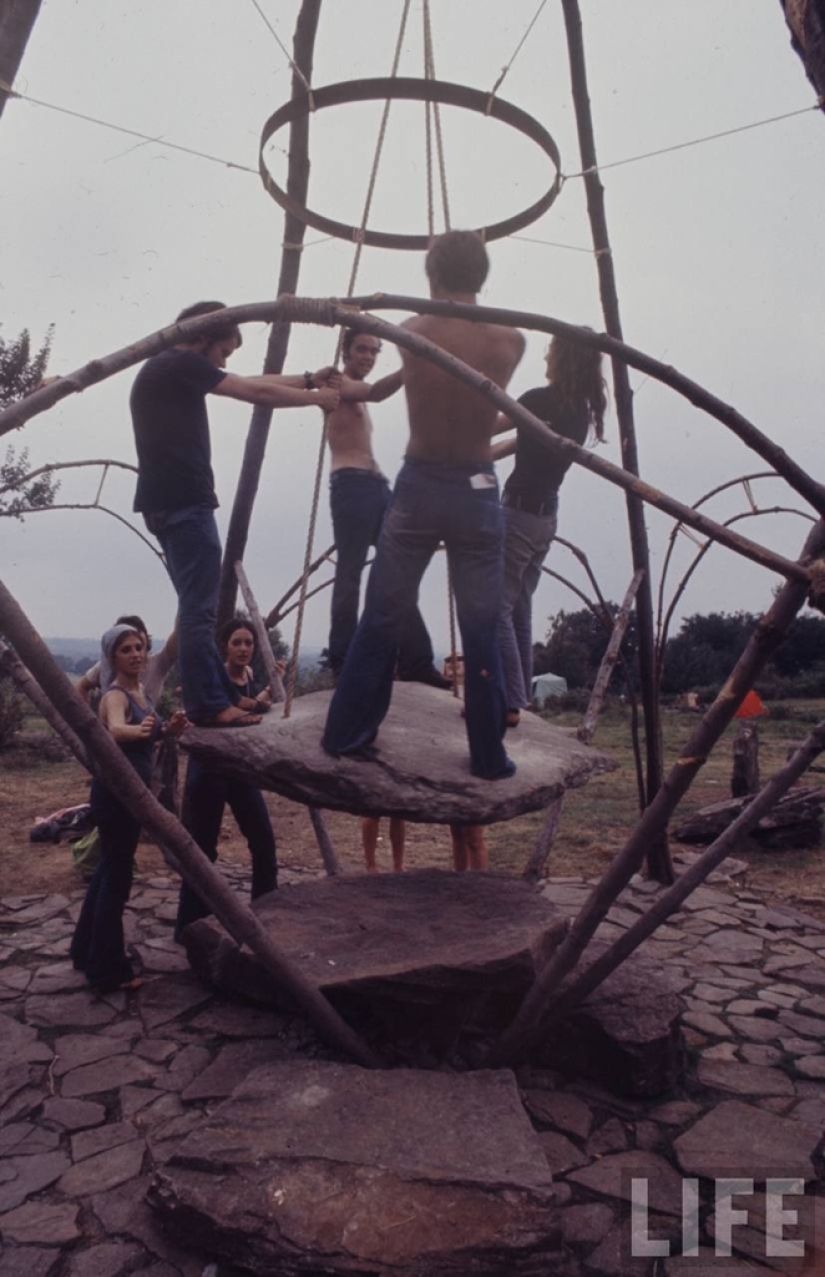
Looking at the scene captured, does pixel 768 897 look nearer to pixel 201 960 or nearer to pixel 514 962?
Answer: pixel 514 962

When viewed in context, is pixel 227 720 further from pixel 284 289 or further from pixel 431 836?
pixel 431 836

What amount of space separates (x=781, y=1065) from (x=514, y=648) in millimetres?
2158

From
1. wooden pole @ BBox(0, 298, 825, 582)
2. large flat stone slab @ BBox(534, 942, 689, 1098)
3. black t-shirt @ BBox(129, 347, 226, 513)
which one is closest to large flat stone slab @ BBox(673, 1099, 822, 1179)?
large flat stone slab @ BBox(534, 942, 689, 1098)

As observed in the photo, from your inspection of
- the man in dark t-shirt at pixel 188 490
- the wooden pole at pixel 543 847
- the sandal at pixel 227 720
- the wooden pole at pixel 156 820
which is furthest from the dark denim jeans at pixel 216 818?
the wooden pole at pixel 156 820

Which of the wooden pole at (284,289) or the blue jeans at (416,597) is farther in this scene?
the wooden pole at (284,289)

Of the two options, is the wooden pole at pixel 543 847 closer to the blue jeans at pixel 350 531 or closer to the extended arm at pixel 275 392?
the blue jeans at pixel 350 531

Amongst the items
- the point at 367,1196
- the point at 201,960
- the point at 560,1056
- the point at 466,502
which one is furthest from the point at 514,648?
the point at 367,1196

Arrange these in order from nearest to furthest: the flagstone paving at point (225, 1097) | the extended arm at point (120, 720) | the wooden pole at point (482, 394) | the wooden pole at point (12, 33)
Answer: the wooden pole at point (482, 394) → the flagstone paving at point (225, 1097) → the wooden pole at point (12, 33) → the extended arm at point (120, 720)

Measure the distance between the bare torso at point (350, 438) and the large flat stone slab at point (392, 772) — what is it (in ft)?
4.00

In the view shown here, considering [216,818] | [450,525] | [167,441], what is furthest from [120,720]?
[450,525]

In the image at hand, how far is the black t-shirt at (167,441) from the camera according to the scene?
12.4ft

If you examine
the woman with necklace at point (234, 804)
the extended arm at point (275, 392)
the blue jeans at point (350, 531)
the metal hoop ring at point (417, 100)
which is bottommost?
the woman with necklace at point (234, 804)

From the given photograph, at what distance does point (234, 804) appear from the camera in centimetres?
486

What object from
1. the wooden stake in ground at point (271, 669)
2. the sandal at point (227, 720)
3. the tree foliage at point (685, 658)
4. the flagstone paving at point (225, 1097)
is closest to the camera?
the flagstone paving at point (225, 1097)
